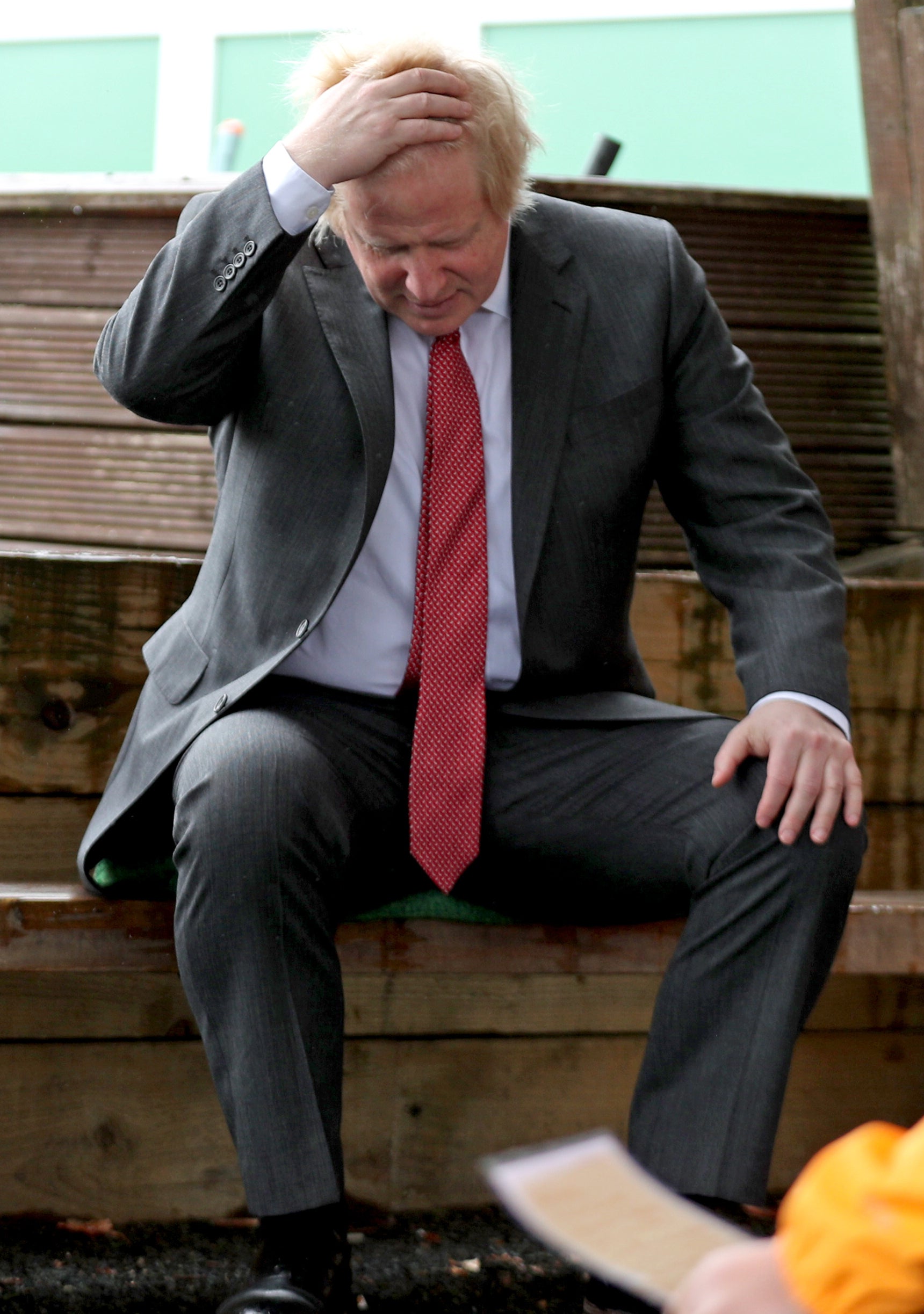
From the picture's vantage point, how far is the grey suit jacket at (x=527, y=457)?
139cm

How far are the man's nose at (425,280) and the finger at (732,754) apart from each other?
550mm

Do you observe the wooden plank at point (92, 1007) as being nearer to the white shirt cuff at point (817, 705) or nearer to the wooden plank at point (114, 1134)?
the wooden plank at point (114, 1134)

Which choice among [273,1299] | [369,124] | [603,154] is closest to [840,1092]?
[273,1299]

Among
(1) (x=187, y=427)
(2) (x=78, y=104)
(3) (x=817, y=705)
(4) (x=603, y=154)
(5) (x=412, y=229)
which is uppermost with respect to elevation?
(2) (x=78, y=104)

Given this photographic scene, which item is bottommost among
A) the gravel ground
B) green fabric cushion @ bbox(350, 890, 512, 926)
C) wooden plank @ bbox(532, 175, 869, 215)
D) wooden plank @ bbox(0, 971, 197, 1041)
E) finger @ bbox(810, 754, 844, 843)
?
the gravel ground

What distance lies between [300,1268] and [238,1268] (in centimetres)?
60

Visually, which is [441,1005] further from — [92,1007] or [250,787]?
[250,787]

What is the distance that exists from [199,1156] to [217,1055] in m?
0.71

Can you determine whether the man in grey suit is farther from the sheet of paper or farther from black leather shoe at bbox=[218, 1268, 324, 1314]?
the sheet of paper

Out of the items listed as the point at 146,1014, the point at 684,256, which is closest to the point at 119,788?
the point at 146,1014

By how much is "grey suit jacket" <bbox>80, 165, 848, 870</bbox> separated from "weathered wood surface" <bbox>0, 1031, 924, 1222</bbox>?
524 millimetres

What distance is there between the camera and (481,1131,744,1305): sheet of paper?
0.56 metres

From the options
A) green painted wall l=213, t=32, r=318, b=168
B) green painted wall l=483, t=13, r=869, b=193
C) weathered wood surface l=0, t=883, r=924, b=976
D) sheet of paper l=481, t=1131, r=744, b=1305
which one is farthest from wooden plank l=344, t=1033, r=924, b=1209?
green painted wall l=213, t=32, r=318, b=168

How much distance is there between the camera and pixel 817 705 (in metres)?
1.36
